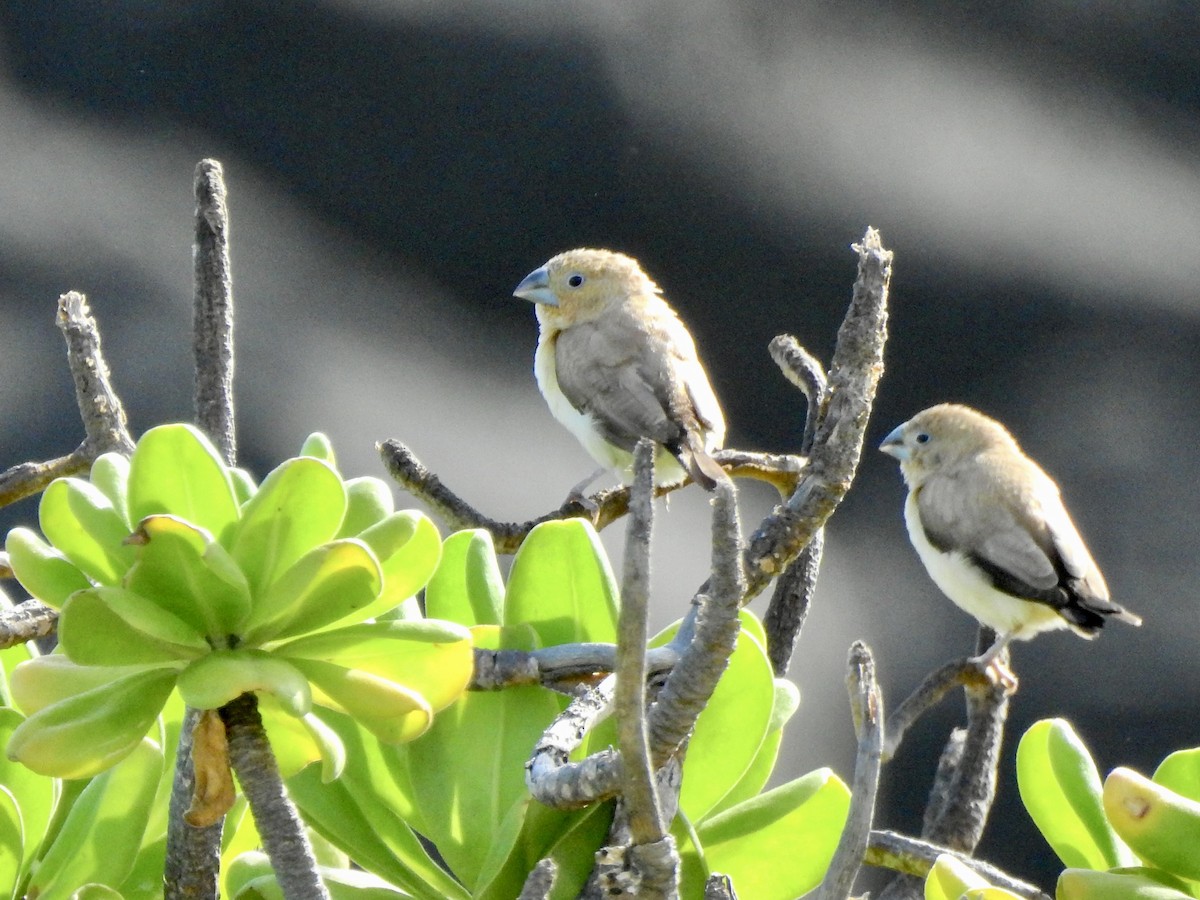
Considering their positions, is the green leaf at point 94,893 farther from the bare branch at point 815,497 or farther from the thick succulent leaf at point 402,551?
the bare branch at point 815,497

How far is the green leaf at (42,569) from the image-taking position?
44cm

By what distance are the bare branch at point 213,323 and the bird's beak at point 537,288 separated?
1.62 meters

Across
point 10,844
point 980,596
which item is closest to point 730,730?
point 10,844

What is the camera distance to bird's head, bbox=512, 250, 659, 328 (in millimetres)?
2381

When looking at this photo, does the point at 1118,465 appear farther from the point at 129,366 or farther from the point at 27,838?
the point at 27,838

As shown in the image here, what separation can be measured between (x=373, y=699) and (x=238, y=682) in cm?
4

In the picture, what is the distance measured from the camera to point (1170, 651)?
7.25 ft

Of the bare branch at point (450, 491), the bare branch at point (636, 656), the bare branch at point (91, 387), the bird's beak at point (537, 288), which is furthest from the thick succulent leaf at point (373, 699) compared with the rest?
the bird's beak at point (537, 288)

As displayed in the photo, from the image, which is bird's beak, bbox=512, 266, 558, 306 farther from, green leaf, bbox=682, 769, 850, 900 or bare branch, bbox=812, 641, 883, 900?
bare branch, bbox=812, 641, 883, 900

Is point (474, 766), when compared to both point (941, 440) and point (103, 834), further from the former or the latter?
point (941, 440)

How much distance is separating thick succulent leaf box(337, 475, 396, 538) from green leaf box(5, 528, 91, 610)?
0.09 meters

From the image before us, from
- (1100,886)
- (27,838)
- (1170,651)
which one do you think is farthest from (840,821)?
(1170,651)

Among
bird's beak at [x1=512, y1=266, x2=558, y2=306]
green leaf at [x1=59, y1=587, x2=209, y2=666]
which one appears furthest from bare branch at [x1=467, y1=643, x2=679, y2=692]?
bird's beak at [x1=512, y1=266, x2=558, y2=306]

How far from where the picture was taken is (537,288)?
2.37 metres
